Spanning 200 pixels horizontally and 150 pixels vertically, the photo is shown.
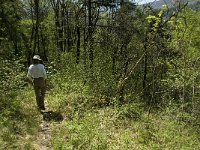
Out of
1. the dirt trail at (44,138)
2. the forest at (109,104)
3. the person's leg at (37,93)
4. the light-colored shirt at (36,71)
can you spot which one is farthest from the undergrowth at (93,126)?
the light-colored shirt at (36,71)

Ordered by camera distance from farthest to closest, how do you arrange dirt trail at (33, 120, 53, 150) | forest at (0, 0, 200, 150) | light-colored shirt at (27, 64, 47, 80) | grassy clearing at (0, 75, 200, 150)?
1. light-colored shirt at (27, 64, 47, 80)
2. dirt trail at (33, 120, 53, 150)
3. grassy clearing at (0, 75, 200, 150)
4. forest at (0, 0, 200, 150)

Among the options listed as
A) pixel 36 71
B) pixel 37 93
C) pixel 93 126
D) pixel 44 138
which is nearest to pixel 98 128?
pixel 93 126

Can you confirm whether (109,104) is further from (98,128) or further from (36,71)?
(36,71)

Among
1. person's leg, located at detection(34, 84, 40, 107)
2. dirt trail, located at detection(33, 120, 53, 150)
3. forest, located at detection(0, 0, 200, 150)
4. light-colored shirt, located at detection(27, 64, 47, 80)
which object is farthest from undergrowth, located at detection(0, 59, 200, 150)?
light-colored shirt, located at detection(27, 64, 47, 80)

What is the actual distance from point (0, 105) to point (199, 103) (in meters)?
5.81

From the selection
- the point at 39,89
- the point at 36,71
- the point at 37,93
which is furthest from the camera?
the point at 39,89

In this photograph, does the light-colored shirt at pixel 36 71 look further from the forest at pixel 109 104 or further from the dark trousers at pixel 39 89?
the forest at pixel 109 104

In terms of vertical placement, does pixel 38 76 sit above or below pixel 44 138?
above

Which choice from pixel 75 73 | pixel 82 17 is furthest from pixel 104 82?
pixel 82 17

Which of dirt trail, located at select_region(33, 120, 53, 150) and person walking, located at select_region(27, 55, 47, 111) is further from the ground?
person walking, located at select_region(27, 55, 47, 111)

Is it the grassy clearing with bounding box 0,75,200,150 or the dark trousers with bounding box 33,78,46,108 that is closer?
the grassy clearing with bounding box 0,75,200,150

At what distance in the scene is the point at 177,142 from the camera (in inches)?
289

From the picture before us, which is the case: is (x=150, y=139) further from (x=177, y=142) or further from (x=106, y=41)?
(x=106, y=41)

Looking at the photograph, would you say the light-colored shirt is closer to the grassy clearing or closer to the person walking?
the person walking
